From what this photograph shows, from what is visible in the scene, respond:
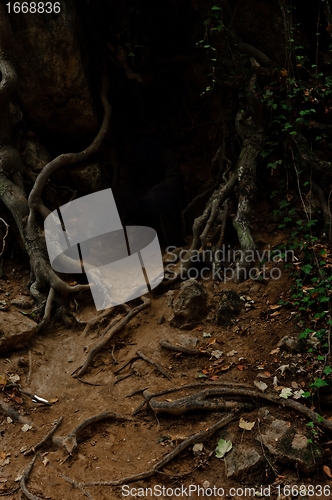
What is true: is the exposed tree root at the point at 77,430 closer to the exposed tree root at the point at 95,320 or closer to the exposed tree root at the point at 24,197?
the exposed tree root at the point at 95,320

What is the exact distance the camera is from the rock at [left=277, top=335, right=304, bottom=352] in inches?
166

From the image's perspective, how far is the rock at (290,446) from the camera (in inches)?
134

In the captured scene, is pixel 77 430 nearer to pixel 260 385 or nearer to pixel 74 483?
pixel 74 483

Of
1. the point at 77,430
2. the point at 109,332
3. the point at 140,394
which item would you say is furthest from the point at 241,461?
the point at 109,332

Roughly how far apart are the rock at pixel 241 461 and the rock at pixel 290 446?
0.45 ft

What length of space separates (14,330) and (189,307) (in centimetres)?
213

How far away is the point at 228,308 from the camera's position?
5.00 meters

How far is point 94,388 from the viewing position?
15.3ft

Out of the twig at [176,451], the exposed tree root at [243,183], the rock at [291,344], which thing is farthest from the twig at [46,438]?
the exposed tree root at [243,183]

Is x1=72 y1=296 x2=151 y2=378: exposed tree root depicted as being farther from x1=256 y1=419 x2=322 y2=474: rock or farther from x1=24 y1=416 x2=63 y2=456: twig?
x1=256 y1=419 x2=322 y2=474: rock

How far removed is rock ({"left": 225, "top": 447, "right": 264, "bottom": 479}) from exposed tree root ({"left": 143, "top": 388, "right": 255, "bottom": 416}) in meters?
0.40

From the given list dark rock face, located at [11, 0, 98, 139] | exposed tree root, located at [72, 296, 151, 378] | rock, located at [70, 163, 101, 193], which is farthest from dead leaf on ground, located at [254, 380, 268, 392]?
dark rock face, located at [11, 0, 98, 139]

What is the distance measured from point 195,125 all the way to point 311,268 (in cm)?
425

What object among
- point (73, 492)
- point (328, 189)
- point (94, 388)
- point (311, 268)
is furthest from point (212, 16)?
point (73, 492)
